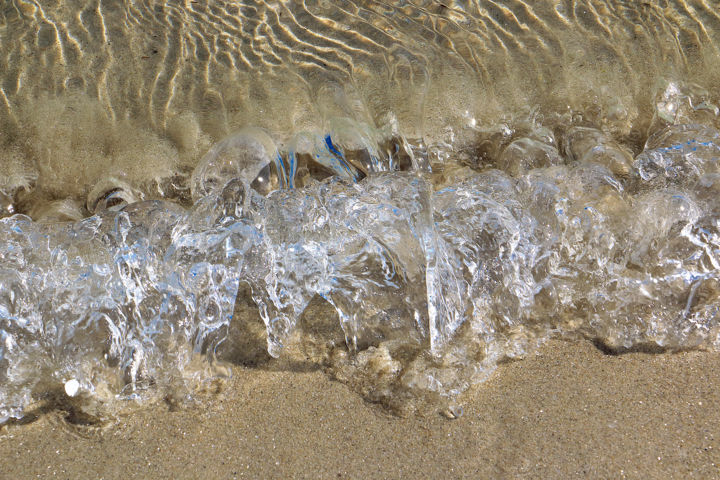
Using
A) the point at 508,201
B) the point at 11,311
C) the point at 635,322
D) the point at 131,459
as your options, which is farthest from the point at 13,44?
the point at 635,322

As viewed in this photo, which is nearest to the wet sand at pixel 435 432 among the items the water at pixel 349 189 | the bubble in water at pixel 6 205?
the water at pixel 349 189

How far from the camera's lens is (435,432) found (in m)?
1.73

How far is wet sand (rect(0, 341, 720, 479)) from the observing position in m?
1.65

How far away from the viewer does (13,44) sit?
9.12ft

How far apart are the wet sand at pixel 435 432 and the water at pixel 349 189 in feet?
0.27

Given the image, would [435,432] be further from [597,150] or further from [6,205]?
[6,205]

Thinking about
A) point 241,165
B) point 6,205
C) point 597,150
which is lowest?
point 6,205

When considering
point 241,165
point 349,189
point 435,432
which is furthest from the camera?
point 241,165

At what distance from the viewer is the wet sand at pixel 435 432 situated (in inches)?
64.9

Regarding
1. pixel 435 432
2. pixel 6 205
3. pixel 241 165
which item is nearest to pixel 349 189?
pixel 241 165

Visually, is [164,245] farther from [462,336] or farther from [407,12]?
[407,12]

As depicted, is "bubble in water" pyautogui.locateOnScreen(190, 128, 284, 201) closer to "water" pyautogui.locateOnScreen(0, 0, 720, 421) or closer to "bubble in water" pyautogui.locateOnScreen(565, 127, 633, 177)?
"water" pyautogui.locateOnScreen(0, 0, 720, 421)

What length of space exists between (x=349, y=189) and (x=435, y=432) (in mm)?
905

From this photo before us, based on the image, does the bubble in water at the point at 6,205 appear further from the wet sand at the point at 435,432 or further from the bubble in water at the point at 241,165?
the wet sand at the point at 435,432
